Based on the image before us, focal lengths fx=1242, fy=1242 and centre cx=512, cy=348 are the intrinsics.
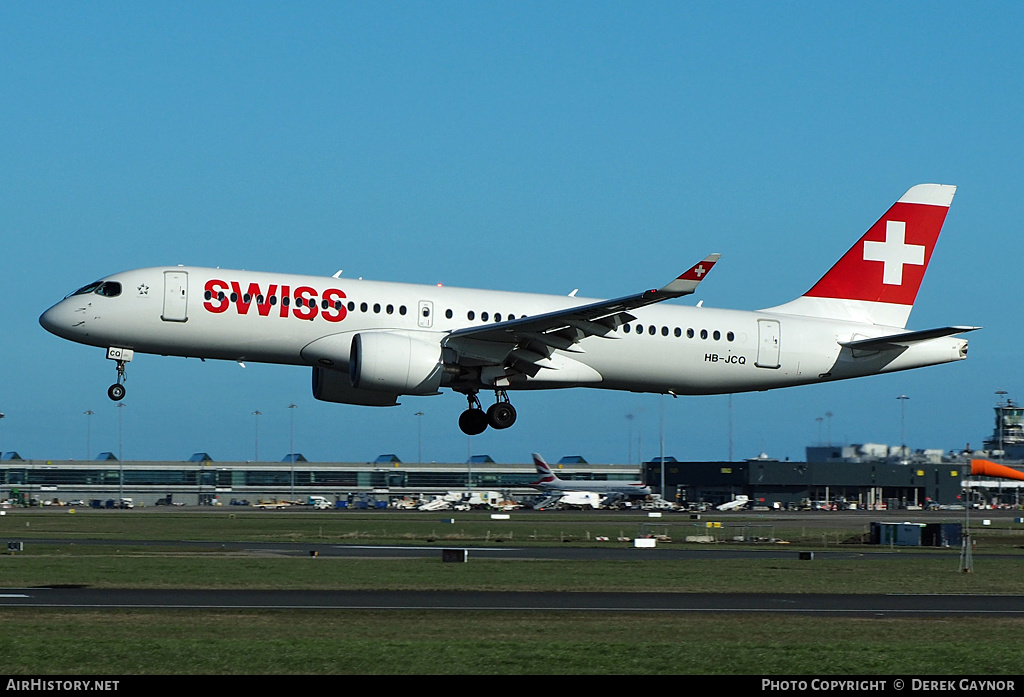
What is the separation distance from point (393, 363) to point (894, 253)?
66.8 ft

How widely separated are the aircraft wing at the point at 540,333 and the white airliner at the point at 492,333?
0.06 m

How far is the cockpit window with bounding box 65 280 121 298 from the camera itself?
37.4 meters

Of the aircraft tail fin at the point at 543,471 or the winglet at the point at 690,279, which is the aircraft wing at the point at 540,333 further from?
the aircraft tail fin at the point at 543,471

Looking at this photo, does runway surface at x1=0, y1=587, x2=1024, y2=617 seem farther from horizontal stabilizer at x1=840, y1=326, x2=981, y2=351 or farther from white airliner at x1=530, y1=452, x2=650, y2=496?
white airliner at x1=530, y1=452, x2=650, y2=496

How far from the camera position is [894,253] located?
4628cm

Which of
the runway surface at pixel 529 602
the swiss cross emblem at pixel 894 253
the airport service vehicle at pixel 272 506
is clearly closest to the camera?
the runway surface at pixel 529 602

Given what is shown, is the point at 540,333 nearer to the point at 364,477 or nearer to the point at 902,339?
the point at 902,339

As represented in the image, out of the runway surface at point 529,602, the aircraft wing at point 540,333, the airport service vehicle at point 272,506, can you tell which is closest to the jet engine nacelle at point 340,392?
the aircraft wing at point 540,333

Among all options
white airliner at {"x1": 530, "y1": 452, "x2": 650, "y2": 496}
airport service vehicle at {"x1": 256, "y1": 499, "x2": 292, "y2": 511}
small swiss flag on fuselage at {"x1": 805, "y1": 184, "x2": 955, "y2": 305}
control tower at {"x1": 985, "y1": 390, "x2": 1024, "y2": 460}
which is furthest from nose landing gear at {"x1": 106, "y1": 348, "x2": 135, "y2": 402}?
control tower at {"x1": 985, "y1": 390, "x2": 1024, "y2": 460}

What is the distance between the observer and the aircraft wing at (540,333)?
36719mm

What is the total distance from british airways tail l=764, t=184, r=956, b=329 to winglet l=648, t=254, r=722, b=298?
11.1 meters

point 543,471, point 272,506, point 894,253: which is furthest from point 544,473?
point 894,253
